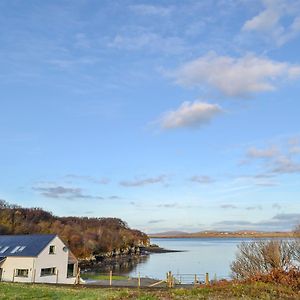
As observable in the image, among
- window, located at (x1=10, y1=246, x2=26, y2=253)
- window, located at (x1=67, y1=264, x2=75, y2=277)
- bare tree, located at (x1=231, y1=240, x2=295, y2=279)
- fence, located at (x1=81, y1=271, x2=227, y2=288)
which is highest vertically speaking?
window, located at (x1=10, y1=246, x2=26, y2=253)

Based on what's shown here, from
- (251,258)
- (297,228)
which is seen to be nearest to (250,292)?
(251,258)

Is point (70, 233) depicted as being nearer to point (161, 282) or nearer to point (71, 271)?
point (71, 271)

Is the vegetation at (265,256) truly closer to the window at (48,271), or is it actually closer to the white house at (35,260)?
the white house at (35,260)

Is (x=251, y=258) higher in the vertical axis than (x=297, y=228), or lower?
lower

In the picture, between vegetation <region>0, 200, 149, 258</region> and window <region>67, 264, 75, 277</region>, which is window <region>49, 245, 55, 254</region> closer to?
window <region>67, 264, 75, 277</region>

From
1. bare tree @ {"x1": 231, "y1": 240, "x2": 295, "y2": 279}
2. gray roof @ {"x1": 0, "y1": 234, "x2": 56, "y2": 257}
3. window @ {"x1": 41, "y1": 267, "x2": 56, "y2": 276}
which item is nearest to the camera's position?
bare tree @ {"x1": 231, "y1": 240, "x2": 295, "y2": 279}

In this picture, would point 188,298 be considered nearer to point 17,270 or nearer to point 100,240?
point 17,270

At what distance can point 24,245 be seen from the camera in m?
57.5

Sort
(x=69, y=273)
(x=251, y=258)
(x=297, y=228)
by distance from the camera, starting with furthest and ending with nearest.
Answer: (x=69, y=273)
(x=297, y=228)
(x=251, y=258)

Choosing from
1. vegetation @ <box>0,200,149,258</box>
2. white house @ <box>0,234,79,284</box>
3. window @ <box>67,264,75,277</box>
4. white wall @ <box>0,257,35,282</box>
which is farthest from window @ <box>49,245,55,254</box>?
vegetation @ <box>0,200,149,258</box>

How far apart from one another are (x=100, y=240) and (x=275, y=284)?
493 ft

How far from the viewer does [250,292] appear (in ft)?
56.3

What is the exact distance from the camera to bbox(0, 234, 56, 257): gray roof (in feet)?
181

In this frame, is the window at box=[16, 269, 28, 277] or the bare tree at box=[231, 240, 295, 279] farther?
the window at box=[16, 269, 28, 277]
